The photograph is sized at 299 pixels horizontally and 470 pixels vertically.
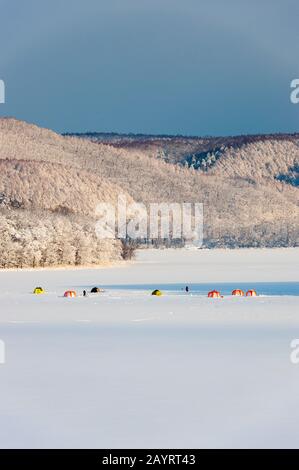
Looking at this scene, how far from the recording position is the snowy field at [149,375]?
13.1m

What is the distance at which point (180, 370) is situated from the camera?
57.6 feet

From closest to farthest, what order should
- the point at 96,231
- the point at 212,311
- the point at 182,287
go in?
the point at 212,311, the point at 182,287, the point at 96,231

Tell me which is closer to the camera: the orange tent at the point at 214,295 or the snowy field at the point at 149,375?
the snowy field at the point at 149,375

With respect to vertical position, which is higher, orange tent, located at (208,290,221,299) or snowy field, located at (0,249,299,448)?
orange tent, located at (208,290,221,299)

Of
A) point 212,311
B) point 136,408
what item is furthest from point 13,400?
point 212,311

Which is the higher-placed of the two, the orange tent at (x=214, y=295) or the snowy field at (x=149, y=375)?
the orange tent at (x=214, y=295)

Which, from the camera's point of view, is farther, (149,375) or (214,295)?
(214,295)

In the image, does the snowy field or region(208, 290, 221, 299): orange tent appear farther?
region(208, 290, 221, 299): orange tent

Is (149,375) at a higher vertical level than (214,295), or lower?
lower

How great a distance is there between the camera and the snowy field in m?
13.1

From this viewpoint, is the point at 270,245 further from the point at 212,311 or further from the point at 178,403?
the point at 178,403

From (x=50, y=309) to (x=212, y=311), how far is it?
13.2 feet

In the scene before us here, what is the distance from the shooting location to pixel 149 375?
668 inches
